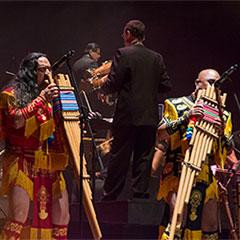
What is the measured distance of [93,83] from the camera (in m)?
7.26

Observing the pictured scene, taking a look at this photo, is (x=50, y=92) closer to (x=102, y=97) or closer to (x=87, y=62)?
(x=102, y=97)

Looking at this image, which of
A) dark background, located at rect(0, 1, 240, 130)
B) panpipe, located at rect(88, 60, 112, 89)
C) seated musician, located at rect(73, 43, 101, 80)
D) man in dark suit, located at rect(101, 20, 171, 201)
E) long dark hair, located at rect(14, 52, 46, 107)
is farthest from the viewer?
dark background, located at rect(0, 1, 240, 130)

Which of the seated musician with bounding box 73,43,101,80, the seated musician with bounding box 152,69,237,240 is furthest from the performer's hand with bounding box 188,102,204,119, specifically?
the seated musician with bounding box 73,43,101,80

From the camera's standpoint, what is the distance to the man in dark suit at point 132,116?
6.29m

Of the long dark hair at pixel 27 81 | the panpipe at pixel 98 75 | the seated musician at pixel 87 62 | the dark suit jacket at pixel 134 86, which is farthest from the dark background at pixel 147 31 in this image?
the long dark hair at pixel 27 81

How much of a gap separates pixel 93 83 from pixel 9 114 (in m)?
2.15

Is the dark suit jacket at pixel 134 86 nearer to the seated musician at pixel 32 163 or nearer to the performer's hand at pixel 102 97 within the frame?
the performer's hand at pixel 102 97

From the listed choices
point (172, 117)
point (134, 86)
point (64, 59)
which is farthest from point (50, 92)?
point (134, 86)

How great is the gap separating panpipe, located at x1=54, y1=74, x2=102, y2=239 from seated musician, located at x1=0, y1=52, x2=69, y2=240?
0.08m

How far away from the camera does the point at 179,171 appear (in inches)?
218

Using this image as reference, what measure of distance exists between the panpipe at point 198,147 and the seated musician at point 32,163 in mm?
742

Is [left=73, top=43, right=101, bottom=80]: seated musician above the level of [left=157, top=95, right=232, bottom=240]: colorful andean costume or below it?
above

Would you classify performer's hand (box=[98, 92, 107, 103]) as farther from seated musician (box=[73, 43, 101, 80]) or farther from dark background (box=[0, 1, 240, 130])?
dark background (box=[0, 1, 240, 130])

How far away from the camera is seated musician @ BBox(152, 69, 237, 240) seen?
5477mm
